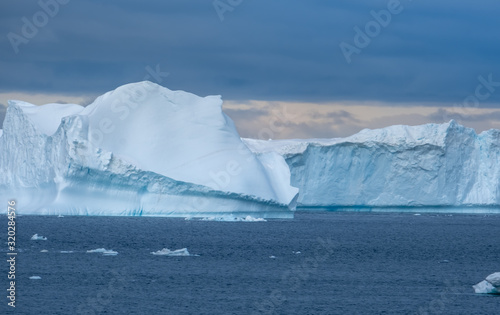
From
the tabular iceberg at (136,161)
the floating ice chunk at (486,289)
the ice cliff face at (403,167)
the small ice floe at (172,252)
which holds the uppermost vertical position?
the ice cliff face at (403,167)

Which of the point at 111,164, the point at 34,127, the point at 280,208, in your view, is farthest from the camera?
the point at 280,208

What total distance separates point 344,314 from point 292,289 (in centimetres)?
286

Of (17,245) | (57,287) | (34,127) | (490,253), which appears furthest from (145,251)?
(34,127)

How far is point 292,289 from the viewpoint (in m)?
15.6

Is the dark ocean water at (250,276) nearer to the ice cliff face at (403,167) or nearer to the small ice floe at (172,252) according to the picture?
the small ice floe at (172,252)

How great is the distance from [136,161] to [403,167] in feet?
66.9

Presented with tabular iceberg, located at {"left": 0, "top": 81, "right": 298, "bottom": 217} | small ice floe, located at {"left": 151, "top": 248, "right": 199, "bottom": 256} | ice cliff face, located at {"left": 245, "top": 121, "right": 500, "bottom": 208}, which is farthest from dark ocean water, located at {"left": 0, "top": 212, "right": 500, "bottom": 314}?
ice cliff face, located at {"left": 245, "top": 121, "right": 500, "bottom": 208}

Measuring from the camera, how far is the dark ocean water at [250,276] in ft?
44.4

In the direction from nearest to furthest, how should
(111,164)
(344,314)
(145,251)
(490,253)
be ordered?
(344,314) → (145,251) → (490,253) → (111,164)

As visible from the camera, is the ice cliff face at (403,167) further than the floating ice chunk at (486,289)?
Yes

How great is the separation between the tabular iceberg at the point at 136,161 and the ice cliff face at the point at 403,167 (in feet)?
41.7

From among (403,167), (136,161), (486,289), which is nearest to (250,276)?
(486,289)

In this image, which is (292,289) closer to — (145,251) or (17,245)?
(145,251)

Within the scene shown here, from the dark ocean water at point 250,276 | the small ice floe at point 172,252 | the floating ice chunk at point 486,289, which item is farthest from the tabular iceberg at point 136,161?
the floating ice chunk at point 486,289
